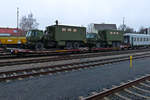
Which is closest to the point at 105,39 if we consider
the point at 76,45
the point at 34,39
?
the point at 76,45

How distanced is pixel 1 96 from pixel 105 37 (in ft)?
59.7

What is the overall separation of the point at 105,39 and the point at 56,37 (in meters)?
8.76

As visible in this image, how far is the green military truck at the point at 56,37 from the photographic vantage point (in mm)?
14961

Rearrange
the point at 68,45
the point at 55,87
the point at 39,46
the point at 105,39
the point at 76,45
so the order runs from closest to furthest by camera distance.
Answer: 1. the point at 55,87
2. the point at 39,46
3. the point at 68,45
4. the point at 76,45
5. the point at 105,39

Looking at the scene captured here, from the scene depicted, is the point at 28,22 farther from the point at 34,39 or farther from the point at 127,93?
the point at 127,93

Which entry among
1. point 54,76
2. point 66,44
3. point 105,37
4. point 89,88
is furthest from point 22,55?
point 105,37

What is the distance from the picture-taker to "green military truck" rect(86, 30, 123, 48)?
2003cm

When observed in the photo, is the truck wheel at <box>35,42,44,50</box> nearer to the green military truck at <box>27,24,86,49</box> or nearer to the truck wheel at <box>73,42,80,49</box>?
the green military truck at <box>27,24,86,49</box>

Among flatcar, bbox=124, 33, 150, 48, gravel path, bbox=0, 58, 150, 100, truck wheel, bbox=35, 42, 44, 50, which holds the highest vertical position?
flatcar, bbox=124, 33, 150, 48

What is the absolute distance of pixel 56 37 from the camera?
51.1 feet

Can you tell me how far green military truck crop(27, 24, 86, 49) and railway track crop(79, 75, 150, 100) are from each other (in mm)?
11258

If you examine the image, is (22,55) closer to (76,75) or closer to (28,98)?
(76,75)

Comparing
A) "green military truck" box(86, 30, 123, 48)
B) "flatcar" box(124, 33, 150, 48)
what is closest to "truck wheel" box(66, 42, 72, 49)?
"green military truck" box(86, 30, 123, 48)

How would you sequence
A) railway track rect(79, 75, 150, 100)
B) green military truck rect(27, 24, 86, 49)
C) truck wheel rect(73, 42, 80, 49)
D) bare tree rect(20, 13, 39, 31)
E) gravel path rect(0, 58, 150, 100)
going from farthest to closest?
1. bare tree rect(20, 13, 39, 31)
2. truck wheel rect(73, 42, 80, 49)
3. green military truck rect(27, 24, 86, 49)
4. gravel path rect(0, 58, 150, 100)
5. railway track rect(79, 75, 150, 100)
